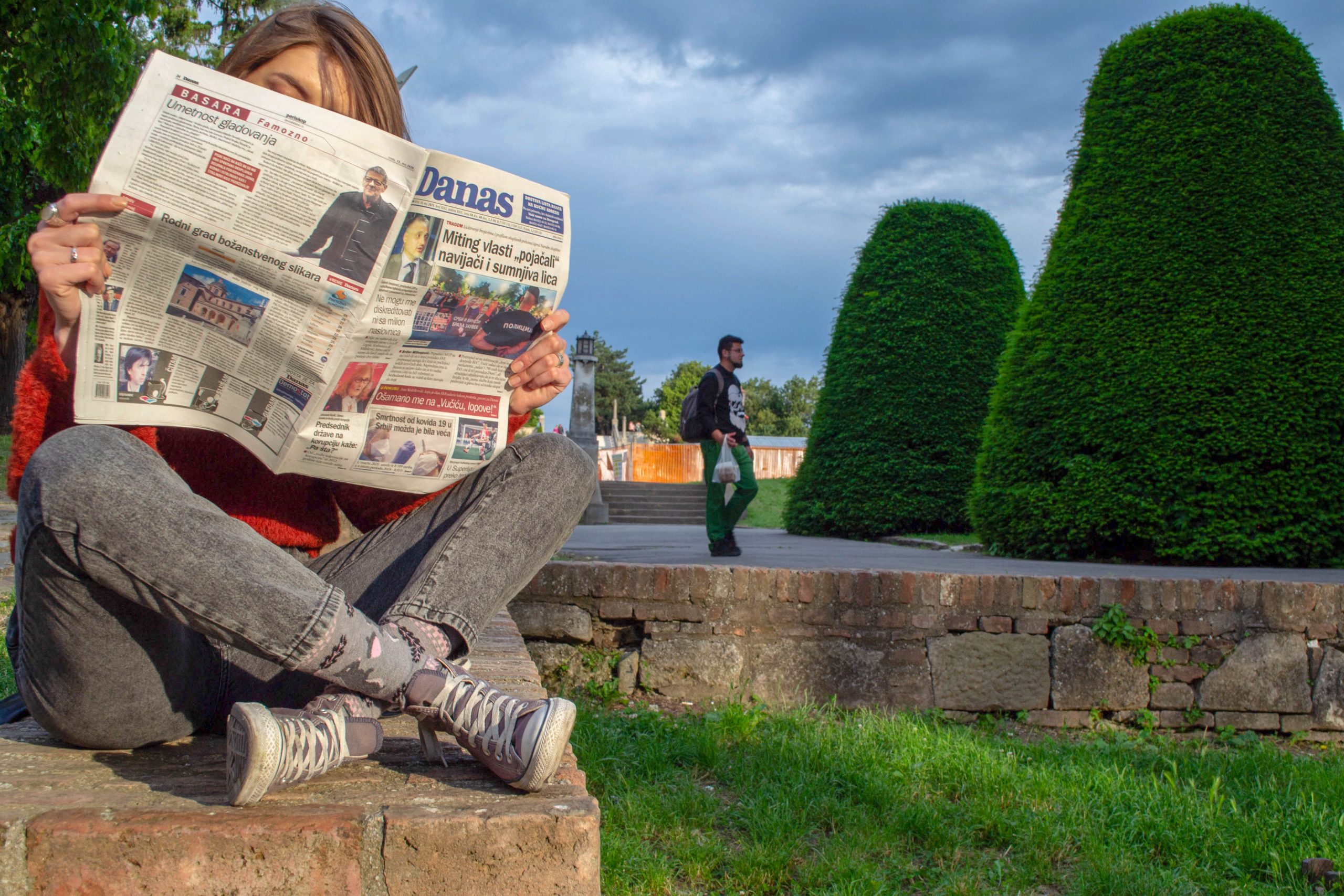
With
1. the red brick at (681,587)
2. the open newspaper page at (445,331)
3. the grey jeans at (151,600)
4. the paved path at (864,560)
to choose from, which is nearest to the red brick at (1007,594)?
the paved path at (864,560)

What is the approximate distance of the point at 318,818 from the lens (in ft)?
3.57

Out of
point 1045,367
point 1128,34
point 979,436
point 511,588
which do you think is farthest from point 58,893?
point 979,436

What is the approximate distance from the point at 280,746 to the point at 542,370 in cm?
86

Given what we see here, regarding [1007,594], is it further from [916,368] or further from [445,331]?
[916,368]

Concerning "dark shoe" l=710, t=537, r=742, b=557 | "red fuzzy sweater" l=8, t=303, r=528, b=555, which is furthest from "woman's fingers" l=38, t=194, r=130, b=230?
"dark shoe" l=710, t=537, r=742, b=557

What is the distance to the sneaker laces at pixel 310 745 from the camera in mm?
1134

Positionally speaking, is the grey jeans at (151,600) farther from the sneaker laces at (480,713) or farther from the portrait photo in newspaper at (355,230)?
the portrait photo in newspaper at (355,230)

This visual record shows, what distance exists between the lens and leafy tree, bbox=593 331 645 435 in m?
68.7

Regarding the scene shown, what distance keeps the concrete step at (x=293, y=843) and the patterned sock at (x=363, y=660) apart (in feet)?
0.50

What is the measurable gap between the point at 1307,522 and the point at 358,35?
606 centimetres

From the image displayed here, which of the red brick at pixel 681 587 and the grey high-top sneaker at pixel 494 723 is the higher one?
the grey high-top sneaker at pixel 494 723

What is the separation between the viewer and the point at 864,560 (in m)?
6.18

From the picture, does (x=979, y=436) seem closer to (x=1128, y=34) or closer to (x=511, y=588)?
(x=1128, y=34)

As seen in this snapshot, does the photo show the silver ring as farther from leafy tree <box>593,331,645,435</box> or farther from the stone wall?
leafy tree <box>593,331,645,435</box>
